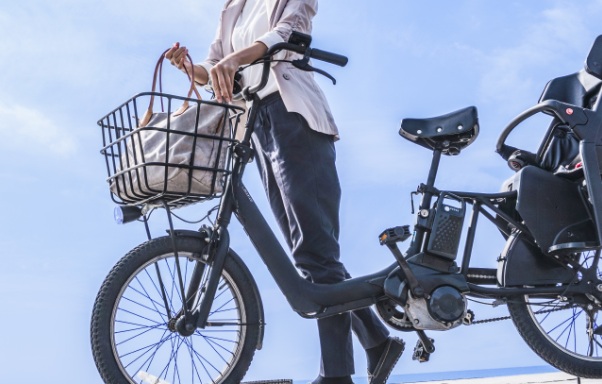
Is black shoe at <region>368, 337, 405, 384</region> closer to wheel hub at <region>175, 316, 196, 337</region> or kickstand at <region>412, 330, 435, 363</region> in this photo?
kickstand at <region>412, 330, 435, 363</region>

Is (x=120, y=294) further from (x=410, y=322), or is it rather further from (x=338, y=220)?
(x=410, y=322)

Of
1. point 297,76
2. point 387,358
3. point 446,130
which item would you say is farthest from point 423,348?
point 297,76

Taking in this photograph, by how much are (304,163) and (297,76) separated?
0.29 meters

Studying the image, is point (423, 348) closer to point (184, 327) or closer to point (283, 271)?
point (283, 271)

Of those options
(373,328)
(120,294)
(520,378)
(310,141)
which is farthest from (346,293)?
(520,378)

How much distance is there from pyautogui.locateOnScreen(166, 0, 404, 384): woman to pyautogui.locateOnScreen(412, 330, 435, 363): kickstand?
0.08 meters

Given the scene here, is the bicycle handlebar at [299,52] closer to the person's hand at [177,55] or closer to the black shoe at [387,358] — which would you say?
the person's hand at [177,55]

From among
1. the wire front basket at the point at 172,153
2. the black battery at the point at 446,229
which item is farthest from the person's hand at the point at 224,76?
the black battery at the point at 446,229

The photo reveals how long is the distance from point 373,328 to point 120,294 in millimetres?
866

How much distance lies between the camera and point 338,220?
246 cm

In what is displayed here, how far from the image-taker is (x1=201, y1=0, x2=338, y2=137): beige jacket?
2.35 meters

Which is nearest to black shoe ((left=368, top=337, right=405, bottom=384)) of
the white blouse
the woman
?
the woman

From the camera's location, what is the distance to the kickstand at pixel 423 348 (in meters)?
2.52

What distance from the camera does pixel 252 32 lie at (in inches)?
99.8
